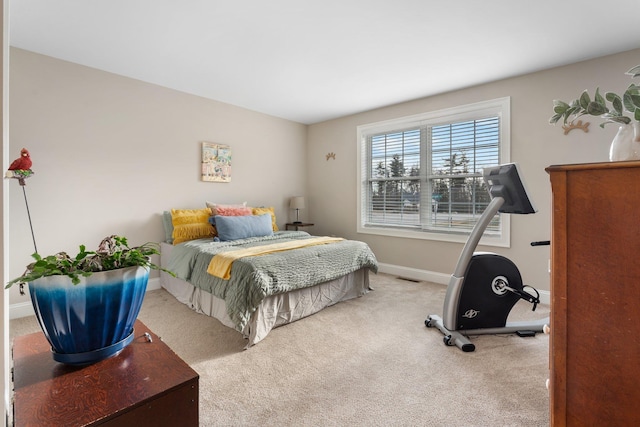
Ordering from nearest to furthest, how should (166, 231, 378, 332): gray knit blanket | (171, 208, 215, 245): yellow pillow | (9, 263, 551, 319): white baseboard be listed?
(166, 231, 378, 332): gray knit blanket < (9, 263, 551, 319): white baseboard < (171, 208, 215, 245): yellow pillow

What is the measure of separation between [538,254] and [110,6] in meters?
→ 4.38

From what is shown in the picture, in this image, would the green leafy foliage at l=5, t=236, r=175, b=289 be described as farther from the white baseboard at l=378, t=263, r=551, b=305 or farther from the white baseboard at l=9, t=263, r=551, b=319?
the white baseboard at l=378, t=263, r=551, b=305

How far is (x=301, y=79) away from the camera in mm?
3338

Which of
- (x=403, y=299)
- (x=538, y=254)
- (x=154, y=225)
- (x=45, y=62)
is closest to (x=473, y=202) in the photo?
(x=538, y=254)

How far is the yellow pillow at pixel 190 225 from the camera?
3393mm

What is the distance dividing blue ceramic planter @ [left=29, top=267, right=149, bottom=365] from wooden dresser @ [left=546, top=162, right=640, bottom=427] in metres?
1.34

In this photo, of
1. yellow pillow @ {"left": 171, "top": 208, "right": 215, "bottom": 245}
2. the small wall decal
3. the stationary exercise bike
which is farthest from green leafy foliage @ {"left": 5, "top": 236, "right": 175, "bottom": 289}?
the small wall decal

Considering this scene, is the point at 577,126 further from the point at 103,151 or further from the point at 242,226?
the point at 103,151

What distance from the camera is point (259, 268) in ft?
7.68

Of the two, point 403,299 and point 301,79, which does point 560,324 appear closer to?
point 403,299

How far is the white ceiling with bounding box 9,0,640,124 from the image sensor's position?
2.11 meters

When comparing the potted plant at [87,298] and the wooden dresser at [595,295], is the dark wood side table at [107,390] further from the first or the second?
the wooden dresser at [595,295]

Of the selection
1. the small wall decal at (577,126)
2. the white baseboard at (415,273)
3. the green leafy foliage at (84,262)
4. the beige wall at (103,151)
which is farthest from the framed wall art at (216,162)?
the small wall decal at (577,126)

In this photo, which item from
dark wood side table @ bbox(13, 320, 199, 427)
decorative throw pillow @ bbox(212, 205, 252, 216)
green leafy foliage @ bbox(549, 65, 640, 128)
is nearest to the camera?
dark wood side table @ bbox(13, 320, 199, 427)
